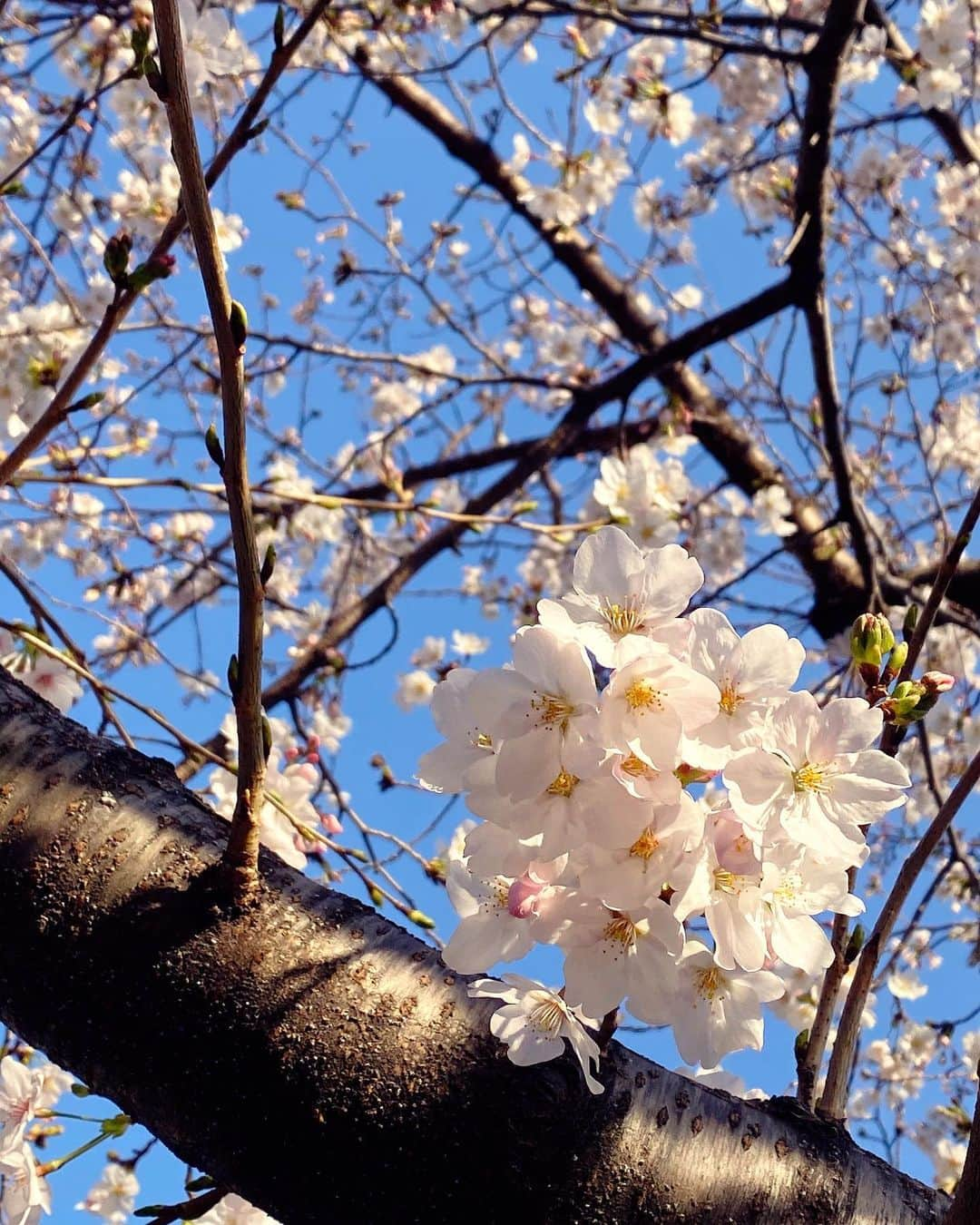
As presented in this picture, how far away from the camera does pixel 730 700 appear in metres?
0.75

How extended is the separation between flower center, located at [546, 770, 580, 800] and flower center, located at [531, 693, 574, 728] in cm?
4

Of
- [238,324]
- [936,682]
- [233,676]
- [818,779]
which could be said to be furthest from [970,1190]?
[238,324]

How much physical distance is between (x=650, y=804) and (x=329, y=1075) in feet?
1.12

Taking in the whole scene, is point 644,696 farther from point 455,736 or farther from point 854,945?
point 854,945

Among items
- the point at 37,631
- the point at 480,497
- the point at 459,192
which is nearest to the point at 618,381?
the point at 480,497

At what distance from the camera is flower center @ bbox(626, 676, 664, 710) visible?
700 millimetres

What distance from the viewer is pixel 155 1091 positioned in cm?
76

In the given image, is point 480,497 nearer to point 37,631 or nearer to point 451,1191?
point 37,631

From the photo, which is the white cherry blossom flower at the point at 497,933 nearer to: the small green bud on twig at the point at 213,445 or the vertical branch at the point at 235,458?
the vertical branch at the point at 235,458

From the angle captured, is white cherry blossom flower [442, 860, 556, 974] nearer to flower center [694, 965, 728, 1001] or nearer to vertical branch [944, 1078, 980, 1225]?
flower center [694, 965, 728, 1001]

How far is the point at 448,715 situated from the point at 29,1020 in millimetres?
437

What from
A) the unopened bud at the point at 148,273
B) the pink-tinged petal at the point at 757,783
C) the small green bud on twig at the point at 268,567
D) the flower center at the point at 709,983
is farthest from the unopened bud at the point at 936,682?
the unopened bud at the point at 148,273

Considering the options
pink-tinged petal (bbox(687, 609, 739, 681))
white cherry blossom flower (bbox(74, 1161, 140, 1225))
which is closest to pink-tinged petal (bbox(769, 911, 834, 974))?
pink-tinged petal (bbox(687, 609, 739, 681))

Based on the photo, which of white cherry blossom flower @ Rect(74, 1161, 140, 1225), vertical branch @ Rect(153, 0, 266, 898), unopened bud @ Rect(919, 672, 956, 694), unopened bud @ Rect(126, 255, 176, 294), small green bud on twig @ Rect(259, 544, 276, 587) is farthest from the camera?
white cherry blossom flower @ Rect(74, 1161, 140, 1225)
